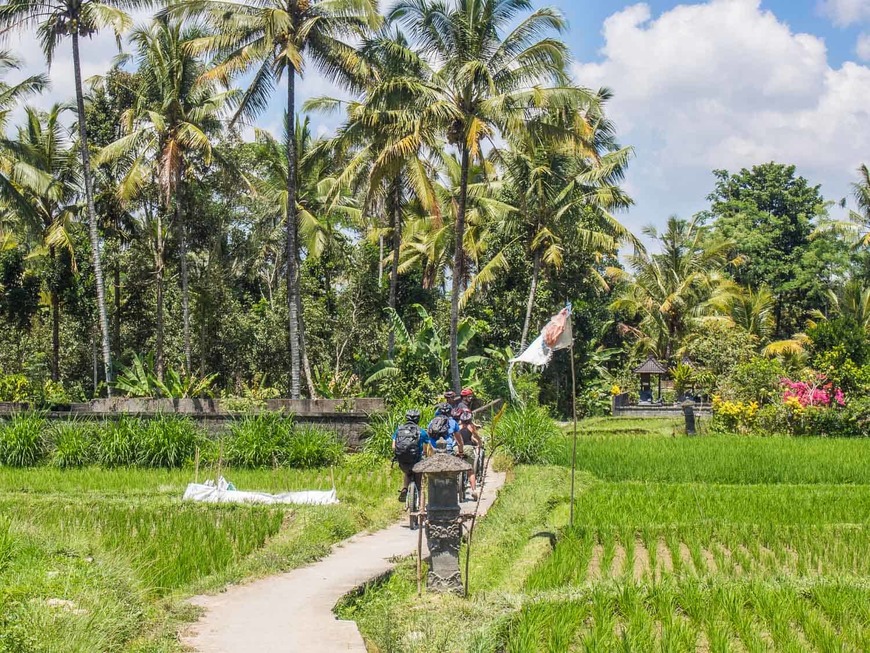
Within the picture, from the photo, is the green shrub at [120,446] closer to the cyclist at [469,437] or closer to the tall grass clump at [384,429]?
the tall grass clump at [384,429]

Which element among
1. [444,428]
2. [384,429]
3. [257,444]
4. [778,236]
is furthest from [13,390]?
[778,236]

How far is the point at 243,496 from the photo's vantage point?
45.1 ft

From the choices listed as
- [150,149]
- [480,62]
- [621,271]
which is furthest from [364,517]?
[621,271]

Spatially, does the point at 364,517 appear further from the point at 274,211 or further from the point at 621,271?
the point at 621,271

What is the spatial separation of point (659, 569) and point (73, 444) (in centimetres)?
1232

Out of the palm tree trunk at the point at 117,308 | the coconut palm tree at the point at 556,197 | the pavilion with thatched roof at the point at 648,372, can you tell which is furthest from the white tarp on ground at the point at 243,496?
the pavilion with thatched roof at the point at 648,372

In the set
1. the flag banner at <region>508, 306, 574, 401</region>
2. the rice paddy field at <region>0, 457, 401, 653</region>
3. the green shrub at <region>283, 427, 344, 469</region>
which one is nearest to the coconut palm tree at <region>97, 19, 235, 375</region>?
the green shrub at <region>283, 427, 344, 469</region>

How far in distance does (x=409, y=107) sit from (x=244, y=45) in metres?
4.14

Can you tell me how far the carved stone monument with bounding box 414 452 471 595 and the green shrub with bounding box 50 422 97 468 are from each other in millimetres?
11698

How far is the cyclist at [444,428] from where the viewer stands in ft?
41.7

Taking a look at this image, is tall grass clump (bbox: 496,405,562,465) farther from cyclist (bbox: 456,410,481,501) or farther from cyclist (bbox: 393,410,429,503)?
cyclist (bbox: 393,410,429,503)

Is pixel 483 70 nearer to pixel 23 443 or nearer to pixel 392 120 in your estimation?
pixel 392 120

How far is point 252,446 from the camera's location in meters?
18.1

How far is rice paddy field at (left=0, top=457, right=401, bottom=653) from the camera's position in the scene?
6.74m
